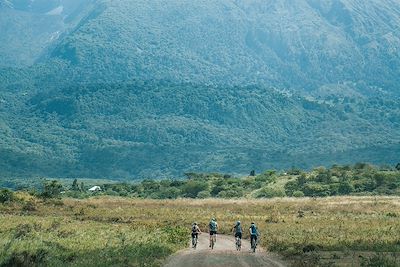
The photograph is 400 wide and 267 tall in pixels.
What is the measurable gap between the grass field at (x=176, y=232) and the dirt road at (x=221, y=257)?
975mm

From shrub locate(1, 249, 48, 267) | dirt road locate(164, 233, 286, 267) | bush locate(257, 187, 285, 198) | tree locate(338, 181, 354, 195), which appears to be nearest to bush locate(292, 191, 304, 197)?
bush locate(257, 187, 285, 198)

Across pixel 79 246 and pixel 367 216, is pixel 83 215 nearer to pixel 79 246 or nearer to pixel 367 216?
pixel 367 216

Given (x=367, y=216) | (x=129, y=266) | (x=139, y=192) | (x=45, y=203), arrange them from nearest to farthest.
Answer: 1. (x=129, y=266)
2. (x=367, y=216)
3. (x=45, y=203)
4. (x=139, y=192)

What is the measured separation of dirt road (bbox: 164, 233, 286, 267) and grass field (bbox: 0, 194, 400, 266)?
975mm

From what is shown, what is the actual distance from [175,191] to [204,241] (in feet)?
328

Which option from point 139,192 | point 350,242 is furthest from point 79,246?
point 139,192

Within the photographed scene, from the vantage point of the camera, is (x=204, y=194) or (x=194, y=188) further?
(x=194, y=188)

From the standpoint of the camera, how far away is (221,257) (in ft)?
144

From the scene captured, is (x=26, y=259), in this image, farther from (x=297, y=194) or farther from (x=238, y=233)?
(x=297, y=194)

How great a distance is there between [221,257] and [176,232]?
47.6ft

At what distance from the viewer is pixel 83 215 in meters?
81.9

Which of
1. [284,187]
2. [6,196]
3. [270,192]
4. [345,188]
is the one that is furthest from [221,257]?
[284,187]

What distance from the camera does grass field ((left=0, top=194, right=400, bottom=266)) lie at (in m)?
41.0

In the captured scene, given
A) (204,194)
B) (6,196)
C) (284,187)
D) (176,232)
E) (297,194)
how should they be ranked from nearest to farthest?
(176,232), (6,196), (297,194), (284,187), (204,194)
